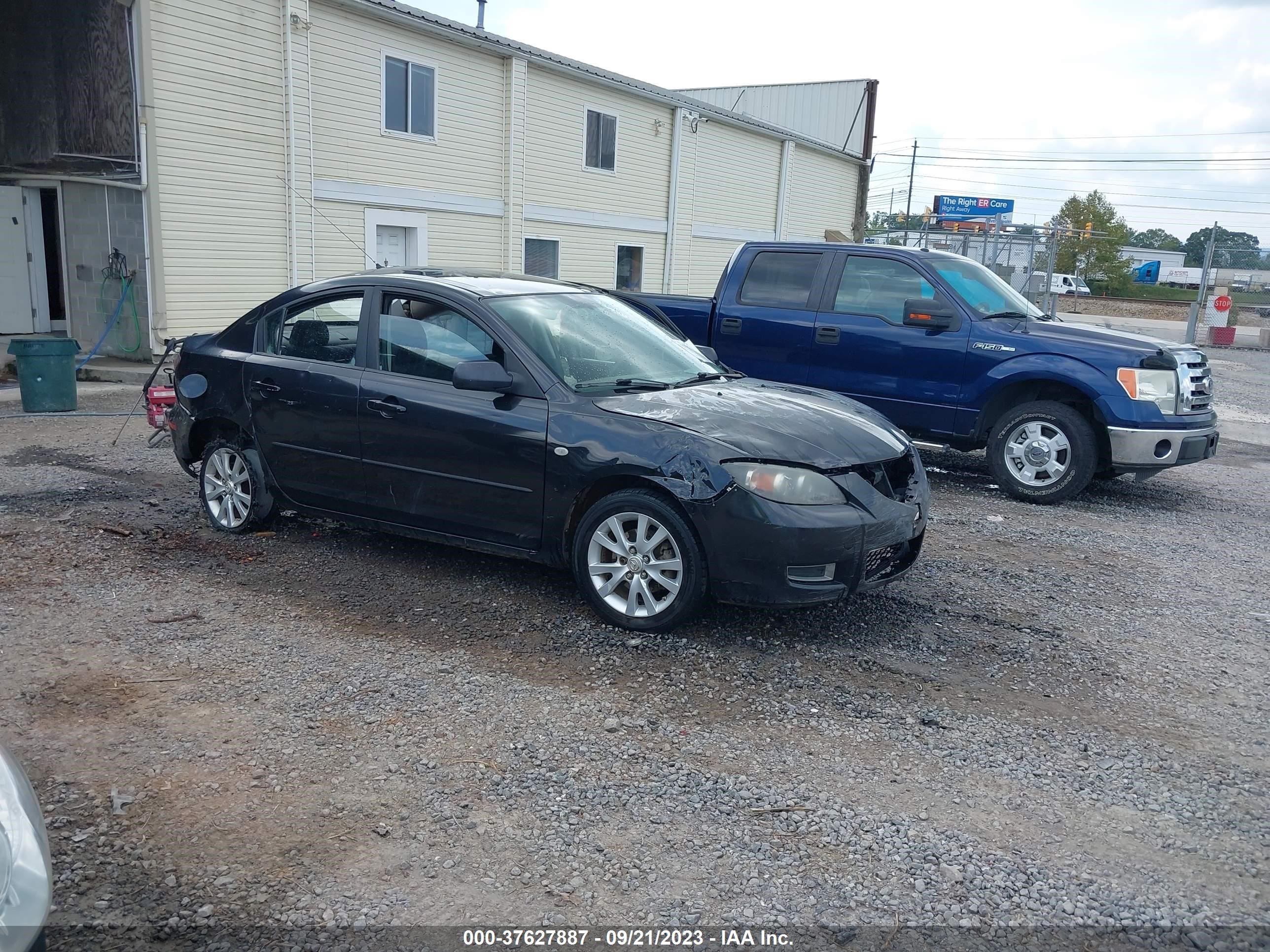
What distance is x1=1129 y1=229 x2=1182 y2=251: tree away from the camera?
363ft

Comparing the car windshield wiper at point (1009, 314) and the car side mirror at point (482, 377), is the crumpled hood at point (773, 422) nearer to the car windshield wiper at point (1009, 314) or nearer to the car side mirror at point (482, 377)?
the car side mirror at point (482, 377)

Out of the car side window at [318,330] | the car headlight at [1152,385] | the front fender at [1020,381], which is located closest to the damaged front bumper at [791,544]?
the car side window at [318,330]

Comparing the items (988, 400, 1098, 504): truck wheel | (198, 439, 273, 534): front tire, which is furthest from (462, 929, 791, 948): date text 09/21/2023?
(988, 400, 1098, 504): truck wheel

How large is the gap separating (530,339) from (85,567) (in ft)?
9.59

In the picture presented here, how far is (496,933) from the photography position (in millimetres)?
2863

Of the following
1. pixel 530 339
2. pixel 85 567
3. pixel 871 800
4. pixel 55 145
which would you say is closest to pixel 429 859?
pixel 871 800

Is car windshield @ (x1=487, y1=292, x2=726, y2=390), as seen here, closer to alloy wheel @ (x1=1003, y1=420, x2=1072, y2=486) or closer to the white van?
alloy wheel @ (x1=1003, y1=420, x2=1072, y2=486)

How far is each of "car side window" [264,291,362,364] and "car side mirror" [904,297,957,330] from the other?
470cm

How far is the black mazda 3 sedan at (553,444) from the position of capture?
4.75 meters

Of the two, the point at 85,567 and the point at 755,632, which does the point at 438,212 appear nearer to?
the point at 85,567

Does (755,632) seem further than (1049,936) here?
Yes

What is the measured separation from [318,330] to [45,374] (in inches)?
247

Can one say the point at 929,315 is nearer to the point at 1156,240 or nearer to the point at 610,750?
the point at 610,750

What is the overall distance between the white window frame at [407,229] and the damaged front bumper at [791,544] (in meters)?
13.4
